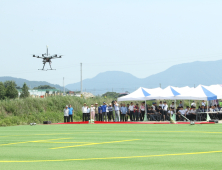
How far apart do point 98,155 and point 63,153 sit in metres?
1.22

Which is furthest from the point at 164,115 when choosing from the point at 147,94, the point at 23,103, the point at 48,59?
the point at 48,59

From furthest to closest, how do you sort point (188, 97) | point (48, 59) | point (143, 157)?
1. point (48, 59)
2. point (188, 97)
3. point (143, 157)

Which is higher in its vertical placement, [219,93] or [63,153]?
[219,93]

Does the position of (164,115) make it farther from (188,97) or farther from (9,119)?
(9,119)

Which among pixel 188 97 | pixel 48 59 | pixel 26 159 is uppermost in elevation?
pixel 48 59

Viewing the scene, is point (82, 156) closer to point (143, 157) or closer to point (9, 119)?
point (143, 157)

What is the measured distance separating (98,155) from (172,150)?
216 centimetres

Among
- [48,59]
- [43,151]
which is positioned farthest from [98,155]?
[48,59]

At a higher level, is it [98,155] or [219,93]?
[219,93]

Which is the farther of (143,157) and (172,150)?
(172,150)

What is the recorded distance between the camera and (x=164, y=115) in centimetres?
3294

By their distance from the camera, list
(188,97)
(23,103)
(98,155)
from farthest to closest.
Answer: (23,103) < (188,97) < (98,155)

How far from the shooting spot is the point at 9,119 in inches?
1395

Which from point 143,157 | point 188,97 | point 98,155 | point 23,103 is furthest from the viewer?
point 23,103
